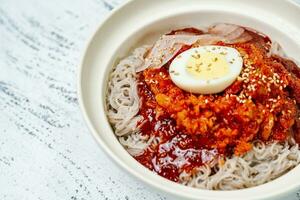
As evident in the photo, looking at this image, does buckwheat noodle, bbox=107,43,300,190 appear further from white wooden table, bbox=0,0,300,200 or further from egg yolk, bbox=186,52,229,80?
egg yolk, bbox=186,52,229,80

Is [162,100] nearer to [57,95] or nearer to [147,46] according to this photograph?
[147,46]

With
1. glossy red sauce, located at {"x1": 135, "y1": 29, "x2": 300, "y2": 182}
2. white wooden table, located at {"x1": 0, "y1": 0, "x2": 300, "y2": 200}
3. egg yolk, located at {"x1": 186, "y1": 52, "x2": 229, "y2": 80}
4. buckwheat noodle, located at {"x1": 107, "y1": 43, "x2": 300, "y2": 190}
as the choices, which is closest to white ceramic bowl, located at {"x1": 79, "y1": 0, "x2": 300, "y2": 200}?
buckwheat noodle, located at {"x1": 107, "y1": 43, "x2": 300, "y2": 190}

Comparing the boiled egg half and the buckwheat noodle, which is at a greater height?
the boiled egg half

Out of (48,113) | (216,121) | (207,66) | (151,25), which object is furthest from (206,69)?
(48,113)

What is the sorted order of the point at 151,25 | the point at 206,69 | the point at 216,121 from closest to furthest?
the point at 216,121 → the point at 206,69 → the point at 151,25

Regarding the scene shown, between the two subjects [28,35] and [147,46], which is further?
[28,35]

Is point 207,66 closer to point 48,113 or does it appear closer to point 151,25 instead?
point 151,25

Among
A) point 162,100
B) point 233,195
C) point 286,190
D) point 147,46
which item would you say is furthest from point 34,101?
point 286,190
